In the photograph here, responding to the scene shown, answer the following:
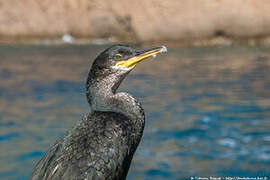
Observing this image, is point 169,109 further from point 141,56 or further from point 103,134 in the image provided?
point 103,134

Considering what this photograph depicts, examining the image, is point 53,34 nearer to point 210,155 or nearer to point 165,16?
point 165,16

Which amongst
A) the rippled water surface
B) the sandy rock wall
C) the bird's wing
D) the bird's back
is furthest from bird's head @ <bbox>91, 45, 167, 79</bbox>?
the sandy rock wall

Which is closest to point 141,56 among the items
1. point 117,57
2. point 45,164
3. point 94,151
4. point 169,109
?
point 117,57

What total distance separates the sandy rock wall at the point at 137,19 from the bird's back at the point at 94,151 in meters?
9.38

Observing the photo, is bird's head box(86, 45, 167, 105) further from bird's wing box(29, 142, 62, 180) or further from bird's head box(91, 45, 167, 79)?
bird's wing box(29, 142, 62, 180)

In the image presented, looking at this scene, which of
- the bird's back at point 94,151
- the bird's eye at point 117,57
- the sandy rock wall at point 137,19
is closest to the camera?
the bird's back at point 94,151

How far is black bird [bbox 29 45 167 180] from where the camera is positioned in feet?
8.96

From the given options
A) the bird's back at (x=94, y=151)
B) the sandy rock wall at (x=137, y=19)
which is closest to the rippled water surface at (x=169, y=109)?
the sandy rock wall at (x=137, y=19)

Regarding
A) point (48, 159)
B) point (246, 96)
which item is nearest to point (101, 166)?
point (48, 159)

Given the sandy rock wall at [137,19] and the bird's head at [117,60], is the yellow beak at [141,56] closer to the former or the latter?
the bird's head at [117,60]

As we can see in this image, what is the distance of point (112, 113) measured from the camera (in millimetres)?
2998

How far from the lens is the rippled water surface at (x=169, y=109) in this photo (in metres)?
5.97

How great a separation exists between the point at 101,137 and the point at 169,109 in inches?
190

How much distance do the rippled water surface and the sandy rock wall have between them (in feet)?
4.05
